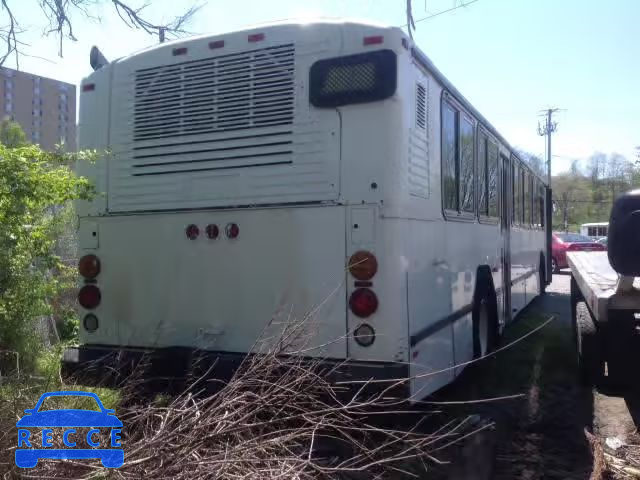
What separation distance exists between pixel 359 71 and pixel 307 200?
1.00 m

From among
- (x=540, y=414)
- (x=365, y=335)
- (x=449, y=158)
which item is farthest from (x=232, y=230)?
(x=540, y=414)

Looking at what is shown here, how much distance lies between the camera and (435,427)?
5027 mm

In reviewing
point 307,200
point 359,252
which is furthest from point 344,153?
point 359,252

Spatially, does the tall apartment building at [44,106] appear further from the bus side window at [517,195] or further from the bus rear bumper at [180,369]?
the bus rear bumper at [180,369]

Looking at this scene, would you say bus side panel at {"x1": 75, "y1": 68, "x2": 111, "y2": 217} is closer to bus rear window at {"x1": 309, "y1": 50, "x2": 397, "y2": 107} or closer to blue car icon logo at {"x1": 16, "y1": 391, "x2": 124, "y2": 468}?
bus rear window at {"x1": 309, "y1": 50, "x2": 397, "y2": 107}

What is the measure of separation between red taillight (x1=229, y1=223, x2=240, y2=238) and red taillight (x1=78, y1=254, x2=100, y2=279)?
1.26 m

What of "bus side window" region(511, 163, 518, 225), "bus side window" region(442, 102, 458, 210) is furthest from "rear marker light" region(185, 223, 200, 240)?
"bus side window" region(511, 163, 518, 225)

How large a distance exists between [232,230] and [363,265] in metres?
1.11

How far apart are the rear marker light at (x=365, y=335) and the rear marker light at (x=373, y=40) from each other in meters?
2.00

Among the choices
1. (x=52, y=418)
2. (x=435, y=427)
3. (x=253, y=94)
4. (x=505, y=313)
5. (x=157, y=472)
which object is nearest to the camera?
(x=157, y=472)

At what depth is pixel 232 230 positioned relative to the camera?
451 cm

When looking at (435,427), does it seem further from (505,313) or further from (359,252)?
(505,313)

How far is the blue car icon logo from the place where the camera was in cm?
252

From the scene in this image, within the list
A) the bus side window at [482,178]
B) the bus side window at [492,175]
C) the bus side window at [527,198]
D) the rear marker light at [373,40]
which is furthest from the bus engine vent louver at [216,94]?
the bus side window at [527,198]
